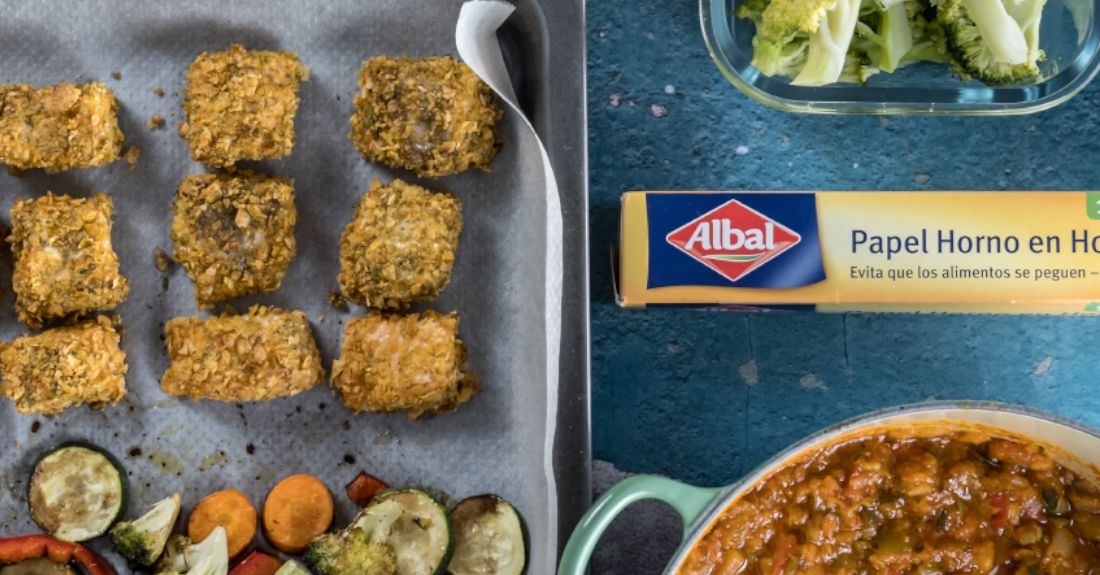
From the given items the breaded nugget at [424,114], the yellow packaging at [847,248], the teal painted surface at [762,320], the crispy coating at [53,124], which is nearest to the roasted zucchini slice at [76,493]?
the crispy coating at [53,124]

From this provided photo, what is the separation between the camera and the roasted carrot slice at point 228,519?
2.04 metres

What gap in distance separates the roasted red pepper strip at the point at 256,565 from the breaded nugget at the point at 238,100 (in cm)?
80

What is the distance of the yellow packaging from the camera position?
1.89 meters

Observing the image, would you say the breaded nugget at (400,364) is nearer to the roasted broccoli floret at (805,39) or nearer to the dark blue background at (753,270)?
the dark blue background at (753,270)

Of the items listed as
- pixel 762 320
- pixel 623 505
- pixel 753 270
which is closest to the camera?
pixel 623 505

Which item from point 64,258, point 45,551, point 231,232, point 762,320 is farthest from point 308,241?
point 762,320

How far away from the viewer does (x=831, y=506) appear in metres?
1.74

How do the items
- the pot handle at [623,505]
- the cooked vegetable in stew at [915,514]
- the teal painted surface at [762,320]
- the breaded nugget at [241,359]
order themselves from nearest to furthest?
the pot handle at [623,505] < the cooked vegetable in stew at [915,514] < the breaded nugget at [241,359] < the teal painted surface at [762,320]

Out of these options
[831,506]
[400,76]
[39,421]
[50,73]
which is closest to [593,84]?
[400,76]

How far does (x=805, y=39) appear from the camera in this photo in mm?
1997

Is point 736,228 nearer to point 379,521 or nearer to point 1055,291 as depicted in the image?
point 1055,291

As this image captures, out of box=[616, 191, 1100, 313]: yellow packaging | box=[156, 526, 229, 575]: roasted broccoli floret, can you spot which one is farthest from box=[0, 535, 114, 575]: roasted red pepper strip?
box=[616, 191, 1100, 313]: yellow packaging

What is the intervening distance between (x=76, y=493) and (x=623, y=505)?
112cm

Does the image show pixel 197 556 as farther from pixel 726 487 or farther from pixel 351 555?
pixel 726 487
